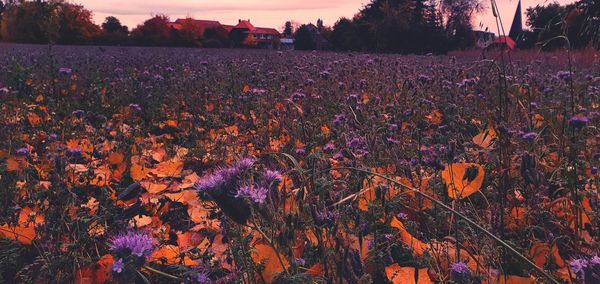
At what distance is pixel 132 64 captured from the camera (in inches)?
338

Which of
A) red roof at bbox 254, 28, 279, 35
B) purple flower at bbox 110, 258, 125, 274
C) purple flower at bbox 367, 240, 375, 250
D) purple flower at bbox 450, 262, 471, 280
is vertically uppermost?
red roof at bbox 254, 28, 279, 35

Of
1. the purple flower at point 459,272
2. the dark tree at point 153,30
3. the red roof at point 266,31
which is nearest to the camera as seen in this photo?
the purple flower at point 459,272

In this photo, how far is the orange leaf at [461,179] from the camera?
1.84 metres

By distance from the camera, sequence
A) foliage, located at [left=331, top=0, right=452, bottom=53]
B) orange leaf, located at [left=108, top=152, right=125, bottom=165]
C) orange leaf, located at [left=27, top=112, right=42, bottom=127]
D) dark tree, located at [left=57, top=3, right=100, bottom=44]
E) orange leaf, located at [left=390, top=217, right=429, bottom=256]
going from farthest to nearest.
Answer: dark tree, located at [left=57, top=3, right=100, bottom=44]
foliage, located at [left=331, top=0, right=452, bottom=53]
orange leaf, located at [left=27, top=112, right=42, bottom=127]
orange leaf, located at [left=108, top=152, right=125, bottom=165]
orange leaf, located at [left=390, top=217, right=429, bottom=256]

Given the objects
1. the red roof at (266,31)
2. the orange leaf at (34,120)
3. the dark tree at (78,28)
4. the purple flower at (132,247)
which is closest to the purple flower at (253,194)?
the purple flower at (132,247)

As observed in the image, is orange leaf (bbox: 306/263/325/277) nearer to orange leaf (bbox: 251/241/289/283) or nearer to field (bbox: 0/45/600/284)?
field (bbox: 0/45/600/284)

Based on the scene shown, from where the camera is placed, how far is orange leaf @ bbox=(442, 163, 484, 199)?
1838 millimetres

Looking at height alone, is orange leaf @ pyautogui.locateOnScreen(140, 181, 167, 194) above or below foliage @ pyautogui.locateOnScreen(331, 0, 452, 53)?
below

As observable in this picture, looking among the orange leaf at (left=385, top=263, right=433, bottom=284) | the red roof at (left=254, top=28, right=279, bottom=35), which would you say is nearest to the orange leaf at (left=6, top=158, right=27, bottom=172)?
the orange leaf at (left=385, top=263, right=433, bottom=284)

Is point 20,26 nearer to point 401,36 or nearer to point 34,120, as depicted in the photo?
point 401,36

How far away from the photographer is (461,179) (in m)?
1.97

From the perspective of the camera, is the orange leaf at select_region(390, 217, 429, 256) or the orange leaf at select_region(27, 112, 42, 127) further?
the orange leaf at select_region(27, 112, 42, 127)

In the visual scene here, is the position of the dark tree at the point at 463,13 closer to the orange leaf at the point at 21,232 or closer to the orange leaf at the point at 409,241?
the orange leaf at the point at 409,241

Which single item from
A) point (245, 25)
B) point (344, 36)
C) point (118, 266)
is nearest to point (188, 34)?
point (344, 36)
